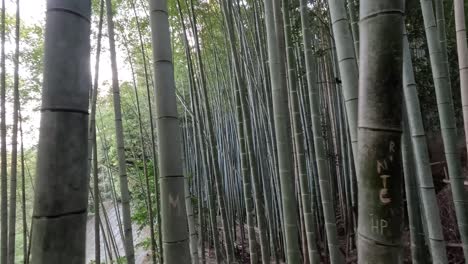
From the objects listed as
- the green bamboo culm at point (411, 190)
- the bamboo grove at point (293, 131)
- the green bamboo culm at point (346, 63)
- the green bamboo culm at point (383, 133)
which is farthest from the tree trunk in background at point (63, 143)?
the green bamboo culm at point (411, 190)

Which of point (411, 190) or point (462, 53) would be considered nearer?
point (462, 53)

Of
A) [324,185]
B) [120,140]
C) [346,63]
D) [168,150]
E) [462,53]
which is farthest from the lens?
[120,140]

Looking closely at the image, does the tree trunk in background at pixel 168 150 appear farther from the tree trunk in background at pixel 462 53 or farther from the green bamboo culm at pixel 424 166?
the tree trunk in background at pixel 462 53

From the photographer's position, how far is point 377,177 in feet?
1.60

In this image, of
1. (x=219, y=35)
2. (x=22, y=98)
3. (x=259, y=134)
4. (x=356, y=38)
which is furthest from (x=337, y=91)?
(x=22, y=98)

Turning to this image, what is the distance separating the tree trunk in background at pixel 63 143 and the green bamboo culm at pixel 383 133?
0.48 m

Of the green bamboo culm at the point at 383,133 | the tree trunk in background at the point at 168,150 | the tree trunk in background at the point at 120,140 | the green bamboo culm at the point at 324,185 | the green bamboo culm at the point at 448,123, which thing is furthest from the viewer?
the tree trunk in background at the point at 120,140

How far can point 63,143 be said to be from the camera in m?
0.52

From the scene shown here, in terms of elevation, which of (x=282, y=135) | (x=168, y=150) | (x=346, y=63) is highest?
(x=346, y=63)

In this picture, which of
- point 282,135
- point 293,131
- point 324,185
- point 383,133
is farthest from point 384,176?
point 293,131

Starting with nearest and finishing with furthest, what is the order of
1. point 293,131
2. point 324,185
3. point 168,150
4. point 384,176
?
1. point 384,176
2. point 168,150
3. point 324,185
4. point 293,131

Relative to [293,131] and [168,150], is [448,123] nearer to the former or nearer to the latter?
[293,131]

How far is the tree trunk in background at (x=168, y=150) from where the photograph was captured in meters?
0.82

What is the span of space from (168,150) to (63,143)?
1.12 feet
